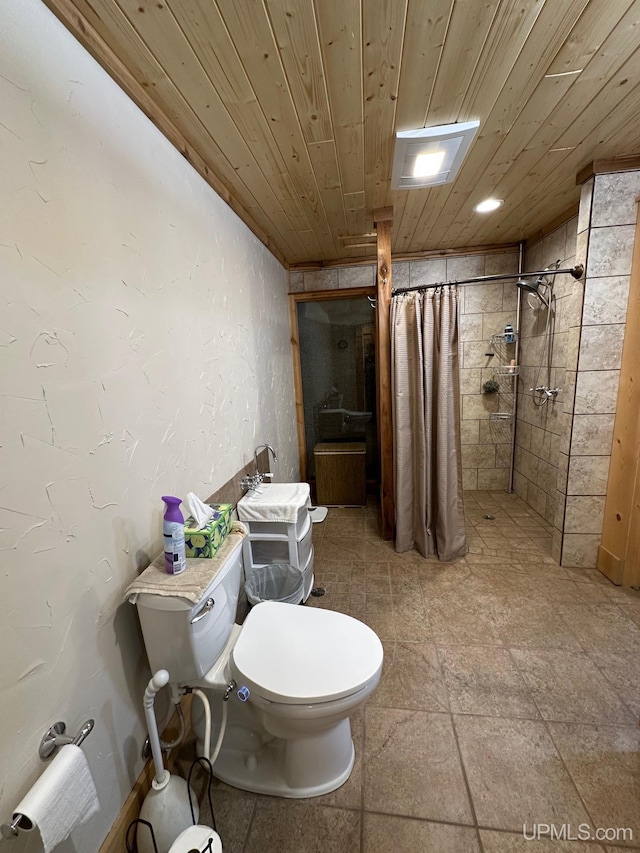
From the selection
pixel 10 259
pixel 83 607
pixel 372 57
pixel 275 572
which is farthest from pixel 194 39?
pixel 275 572

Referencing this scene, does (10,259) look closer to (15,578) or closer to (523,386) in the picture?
(15,578)

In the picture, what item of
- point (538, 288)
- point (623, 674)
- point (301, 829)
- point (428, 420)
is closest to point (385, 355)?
point (428, 420)

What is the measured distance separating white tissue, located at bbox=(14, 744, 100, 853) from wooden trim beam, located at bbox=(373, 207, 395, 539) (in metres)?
2.14

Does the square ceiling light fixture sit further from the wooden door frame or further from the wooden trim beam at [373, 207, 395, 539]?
the wooden door frame

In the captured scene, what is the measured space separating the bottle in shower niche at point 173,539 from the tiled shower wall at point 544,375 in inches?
88.6

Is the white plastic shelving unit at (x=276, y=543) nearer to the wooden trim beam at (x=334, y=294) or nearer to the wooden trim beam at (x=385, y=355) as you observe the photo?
the wooden trim beam at (x=385, y=355)

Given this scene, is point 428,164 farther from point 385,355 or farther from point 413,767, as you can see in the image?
point 413,767

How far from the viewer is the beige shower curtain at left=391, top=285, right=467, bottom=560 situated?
2.21 m

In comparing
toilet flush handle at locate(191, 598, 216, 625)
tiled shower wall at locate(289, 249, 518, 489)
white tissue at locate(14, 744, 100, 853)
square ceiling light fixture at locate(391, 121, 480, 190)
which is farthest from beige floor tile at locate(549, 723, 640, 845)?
square ceiling light fixture at locate(391, 121, 480, 190)

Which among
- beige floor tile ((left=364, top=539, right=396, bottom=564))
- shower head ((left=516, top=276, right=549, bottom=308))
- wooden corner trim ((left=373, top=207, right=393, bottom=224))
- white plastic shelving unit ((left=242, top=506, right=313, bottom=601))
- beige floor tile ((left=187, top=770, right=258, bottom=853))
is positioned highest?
wooden corner trim ((left=373, top=207, right=393, bottom=224))

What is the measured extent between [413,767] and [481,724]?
1.06 feet

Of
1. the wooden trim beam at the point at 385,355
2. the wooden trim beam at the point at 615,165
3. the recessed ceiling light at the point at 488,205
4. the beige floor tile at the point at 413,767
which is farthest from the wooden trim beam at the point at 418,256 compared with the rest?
the beige floor tile at the point at 413,767

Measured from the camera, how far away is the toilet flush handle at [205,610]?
3.24 ft

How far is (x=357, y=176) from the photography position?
1789 millimetres
